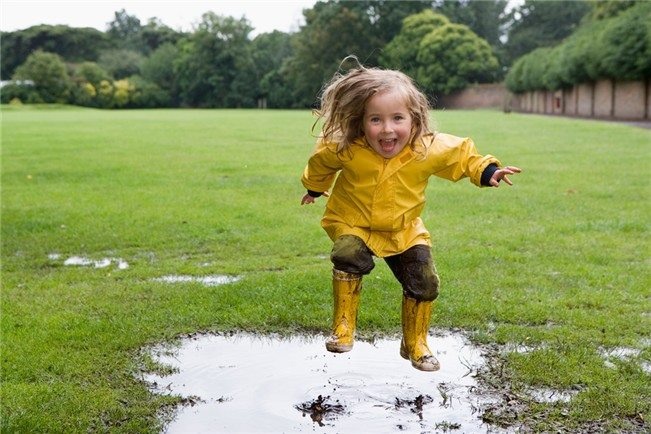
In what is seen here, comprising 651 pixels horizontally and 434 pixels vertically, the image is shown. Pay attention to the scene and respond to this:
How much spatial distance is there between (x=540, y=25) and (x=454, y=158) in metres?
86.4

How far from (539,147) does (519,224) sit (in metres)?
13.0

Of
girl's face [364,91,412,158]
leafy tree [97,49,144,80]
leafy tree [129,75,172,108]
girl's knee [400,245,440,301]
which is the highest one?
leafy tree [97,49,144,80]

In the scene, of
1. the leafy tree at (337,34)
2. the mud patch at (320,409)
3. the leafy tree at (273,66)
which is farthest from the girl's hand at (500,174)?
the leafy tree at (273,66)

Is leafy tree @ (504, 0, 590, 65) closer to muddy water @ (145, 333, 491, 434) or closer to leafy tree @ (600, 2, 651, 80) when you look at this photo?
leafy tree @ (600, 2, 651, 80)

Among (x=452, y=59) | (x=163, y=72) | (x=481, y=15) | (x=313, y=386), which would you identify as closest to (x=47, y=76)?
(x=163, y=72)

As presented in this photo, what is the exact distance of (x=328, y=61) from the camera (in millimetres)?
64188

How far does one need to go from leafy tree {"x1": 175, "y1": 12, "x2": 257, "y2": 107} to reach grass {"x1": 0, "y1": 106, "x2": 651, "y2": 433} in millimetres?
67505

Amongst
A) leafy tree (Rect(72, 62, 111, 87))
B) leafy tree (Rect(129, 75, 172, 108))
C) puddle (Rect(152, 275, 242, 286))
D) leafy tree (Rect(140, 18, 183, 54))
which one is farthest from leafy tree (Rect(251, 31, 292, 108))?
puddle (Rect(152, 275, 242, 286))

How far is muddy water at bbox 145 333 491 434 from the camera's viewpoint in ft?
14.8

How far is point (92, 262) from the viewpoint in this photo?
28.8 feet

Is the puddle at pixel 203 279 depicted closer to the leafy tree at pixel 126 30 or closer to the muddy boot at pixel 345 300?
the muddy boot at pixel 345 300

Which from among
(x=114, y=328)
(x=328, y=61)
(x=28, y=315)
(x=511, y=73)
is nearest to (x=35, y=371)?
(x=114, y=328)

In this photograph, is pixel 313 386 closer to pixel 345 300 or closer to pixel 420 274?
pixel 345 300

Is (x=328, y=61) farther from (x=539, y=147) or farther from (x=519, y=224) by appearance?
(x=519, y=224)
